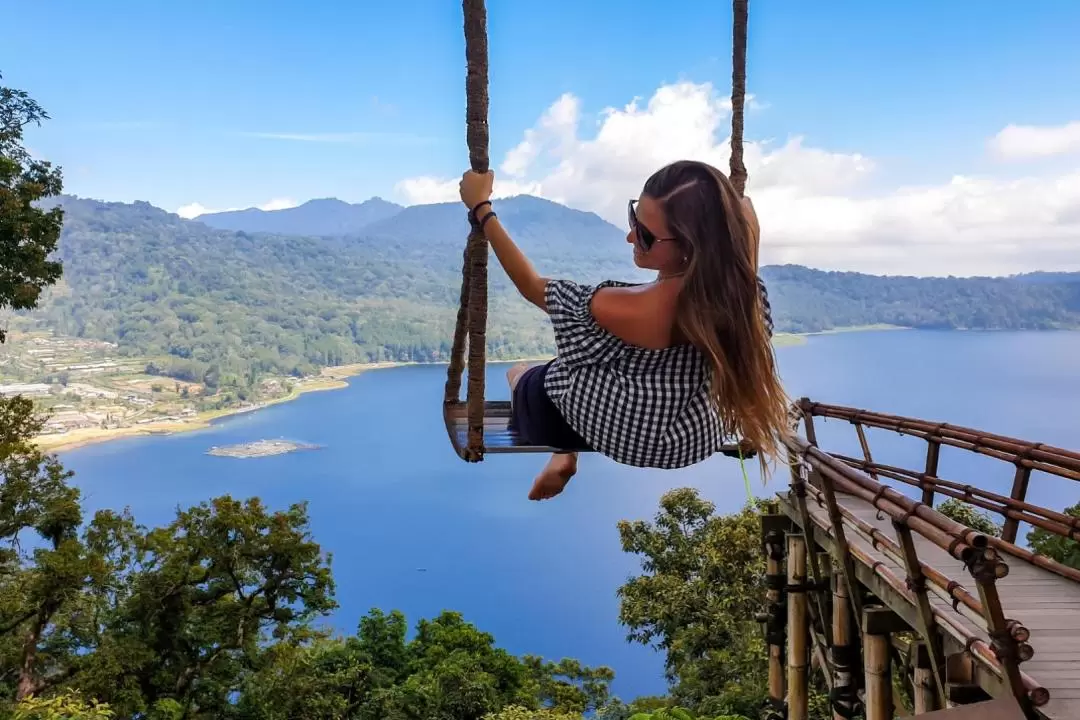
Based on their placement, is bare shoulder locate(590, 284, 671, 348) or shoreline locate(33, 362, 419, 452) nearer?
bare shoulder locate(590, 284, 671, 348)

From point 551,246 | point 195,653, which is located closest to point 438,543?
point 195,653

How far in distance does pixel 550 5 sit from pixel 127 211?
68496mm

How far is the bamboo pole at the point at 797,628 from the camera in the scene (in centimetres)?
272

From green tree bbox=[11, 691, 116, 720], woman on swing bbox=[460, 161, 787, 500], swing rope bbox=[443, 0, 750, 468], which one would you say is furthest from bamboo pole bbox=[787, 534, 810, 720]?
green tree bbox=[11, 691, 116, 720]

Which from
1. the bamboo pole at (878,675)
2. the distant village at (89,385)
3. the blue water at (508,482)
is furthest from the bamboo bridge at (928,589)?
the distant village at (89,385)

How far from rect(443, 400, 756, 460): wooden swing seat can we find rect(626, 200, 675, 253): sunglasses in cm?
44

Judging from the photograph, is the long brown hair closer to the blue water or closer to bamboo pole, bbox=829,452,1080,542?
bamboo pole, bbox=829,452,1080,542

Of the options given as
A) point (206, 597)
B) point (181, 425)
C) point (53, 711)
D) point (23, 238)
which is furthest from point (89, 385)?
point (53, 711)

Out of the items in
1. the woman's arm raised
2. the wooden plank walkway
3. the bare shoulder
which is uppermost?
the woman's arm raised

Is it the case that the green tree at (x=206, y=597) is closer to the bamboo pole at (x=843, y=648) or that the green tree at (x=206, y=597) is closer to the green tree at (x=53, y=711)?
the green tree at (x=53, y=711)

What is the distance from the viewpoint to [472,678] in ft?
28.7

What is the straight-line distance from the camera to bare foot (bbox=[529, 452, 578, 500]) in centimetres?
187

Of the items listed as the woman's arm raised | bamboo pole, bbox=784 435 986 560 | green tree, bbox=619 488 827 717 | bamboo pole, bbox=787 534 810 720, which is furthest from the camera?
green tree, bbox=619 488 827 717

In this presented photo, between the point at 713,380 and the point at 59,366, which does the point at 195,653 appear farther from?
the point at 59,366
